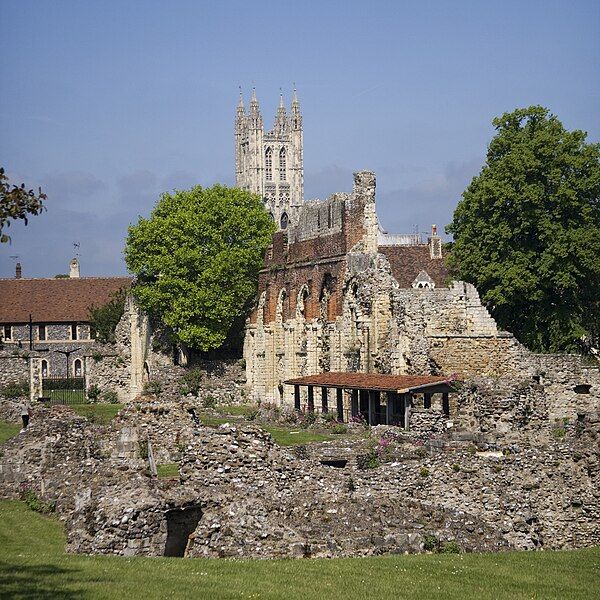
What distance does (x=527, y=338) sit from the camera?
156 feet

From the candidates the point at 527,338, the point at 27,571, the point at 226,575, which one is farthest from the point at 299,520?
the point at 527,338

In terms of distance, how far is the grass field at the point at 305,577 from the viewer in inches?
656

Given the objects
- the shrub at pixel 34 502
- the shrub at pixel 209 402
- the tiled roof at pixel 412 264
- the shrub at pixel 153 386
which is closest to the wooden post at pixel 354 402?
the shrub at pixel 209 402

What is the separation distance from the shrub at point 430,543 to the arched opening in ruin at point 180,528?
3.90 m

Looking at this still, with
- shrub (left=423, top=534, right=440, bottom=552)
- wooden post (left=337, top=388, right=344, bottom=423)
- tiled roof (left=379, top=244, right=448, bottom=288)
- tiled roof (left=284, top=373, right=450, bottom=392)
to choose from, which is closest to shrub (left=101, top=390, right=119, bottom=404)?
tiled roof (left=284, top=373, right=450, bottom=392)

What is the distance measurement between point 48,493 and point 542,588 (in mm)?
13506

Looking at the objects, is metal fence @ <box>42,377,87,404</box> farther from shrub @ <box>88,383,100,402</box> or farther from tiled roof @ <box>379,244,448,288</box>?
tiled roof @ <box>379,244,448,288</box>

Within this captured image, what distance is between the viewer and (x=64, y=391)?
199 ft

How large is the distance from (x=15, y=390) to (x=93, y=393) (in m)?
7.57

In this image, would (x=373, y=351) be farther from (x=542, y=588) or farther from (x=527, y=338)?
(x=542, y=588)

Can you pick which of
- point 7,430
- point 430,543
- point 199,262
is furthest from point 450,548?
point 199,262

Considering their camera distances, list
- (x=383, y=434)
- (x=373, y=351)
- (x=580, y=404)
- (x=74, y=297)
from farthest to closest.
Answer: (x=74, y=297)
(x=373, y=351)
(x=580, y=404)
(x=383, y=434)

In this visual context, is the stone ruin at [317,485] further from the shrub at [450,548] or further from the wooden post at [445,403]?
the wooden post at [445,403]

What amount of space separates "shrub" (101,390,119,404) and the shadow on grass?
135ft
